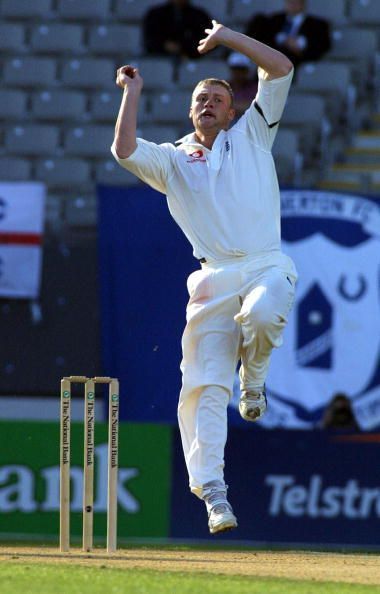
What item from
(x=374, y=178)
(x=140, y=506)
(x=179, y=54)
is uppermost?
(x=179, y=54)

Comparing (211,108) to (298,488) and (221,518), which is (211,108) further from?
(298,488)

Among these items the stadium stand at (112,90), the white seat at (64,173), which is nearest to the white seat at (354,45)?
the stadium stand at (112,90)

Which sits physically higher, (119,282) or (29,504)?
(119,282)

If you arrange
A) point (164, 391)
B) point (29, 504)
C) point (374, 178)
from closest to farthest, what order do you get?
point (29, 504)
point (164, 391)
point (374, 178)

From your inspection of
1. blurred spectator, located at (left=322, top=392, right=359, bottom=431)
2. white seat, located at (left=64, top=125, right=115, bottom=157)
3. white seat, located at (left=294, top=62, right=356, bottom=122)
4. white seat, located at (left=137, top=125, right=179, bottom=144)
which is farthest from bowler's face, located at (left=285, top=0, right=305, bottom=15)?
blurred spectator, located at (left=322, top=392, right=359, bottom=431)

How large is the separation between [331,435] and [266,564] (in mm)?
2931

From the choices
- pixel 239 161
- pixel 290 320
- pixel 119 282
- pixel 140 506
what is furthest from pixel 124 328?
pixel 239 161

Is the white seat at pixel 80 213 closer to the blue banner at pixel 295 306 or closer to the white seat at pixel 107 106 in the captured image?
the blue banner at pixel 295 306

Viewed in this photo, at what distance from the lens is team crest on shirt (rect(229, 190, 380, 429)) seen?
11.9m

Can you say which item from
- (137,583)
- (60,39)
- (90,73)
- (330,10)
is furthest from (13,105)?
(137,583)

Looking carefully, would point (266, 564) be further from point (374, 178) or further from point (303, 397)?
point (374, 178)

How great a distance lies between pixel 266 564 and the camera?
7465 millimetres

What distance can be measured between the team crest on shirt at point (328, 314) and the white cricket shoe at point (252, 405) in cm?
429

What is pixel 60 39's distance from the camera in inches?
579
